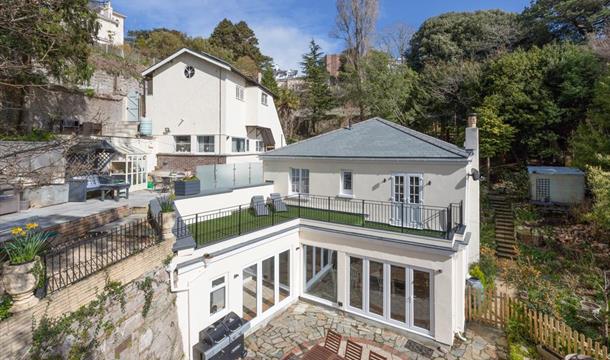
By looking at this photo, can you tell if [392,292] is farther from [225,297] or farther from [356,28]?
[356,28]

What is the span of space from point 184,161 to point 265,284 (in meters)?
12.6

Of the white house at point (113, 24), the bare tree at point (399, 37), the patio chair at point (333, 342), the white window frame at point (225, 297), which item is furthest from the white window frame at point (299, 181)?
the white house at point (113, 24)

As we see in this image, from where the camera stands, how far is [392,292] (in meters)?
11.0

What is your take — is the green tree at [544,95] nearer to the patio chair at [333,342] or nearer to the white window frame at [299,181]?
the white window frame at [299,181]

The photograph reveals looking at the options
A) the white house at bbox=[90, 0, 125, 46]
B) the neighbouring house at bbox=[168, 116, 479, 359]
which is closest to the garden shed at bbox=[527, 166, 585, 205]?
the neighbouring house at bbox=[168, 116, 479, 359]

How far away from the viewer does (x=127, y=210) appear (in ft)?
38.3

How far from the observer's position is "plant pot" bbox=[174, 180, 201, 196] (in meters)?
12.2

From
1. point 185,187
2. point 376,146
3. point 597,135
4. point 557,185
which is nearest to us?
point 185,187

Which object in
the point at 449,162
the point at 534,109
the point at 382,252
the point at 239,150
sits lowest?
the point at 382,252

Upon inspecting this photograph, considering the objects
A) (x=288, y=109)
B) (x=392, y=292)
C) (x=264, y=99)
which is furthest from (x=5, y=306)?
(x=288, y=109)

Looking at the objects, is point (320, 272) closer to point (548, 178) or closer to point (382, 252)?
point (382, 252)

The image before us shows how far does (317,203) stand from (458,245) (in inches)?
290

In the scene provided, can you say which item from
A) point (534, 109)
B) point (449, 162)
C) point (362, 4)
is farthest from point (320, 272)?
point (362, 4)

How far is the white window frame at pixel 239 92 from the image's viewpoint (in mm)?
21366
